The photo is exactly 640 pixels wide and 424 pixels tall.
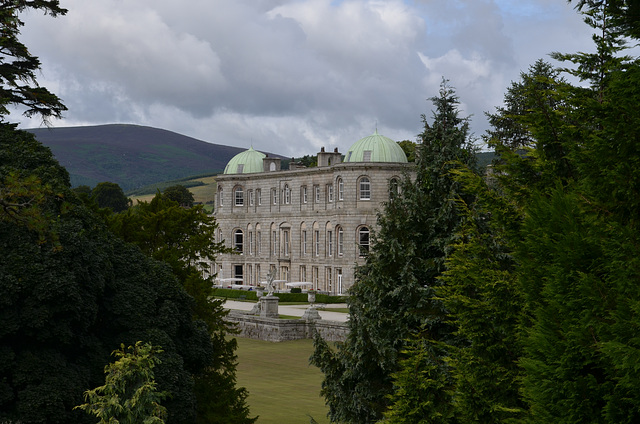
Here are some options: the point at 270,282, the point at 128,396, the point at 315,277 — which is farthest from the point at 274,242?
the point at 128,396

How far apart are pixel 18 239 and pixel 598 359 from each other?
1204 cm

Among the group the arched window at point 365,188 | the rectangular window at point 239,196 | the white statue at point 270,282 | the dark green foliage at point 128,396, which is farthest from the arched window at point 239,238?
the dark green foliage at point 128,396

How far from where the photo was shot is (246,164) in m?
78.4

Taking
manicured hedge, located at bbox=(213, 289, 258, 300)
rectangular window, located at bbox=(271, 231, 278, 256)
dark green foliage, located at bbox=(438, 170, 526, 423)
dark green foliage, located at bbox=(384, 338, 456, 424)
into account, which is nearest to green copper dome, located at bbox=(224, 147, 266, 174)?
rectangular window, located at bbox=(271, 231, 278, 256)

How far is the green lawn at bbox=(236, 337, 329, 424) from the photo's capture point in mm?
25656

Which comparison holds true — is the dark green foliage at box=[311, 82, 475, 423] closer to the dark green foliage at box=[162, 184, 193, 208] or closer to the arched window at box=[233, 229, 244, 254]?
the arched window at box=[233, 229, 244, 254]

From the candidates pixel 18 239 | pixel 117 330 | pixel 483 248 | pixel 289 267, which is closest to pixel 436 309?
pixel 483 248

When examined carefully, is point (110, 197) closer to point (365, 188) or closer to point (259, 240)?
point (259, 240)

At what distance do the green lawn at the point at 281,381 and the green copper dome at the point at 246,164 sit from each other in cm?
3532

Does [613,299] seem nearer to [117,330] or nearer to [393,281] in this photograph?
[393,281]

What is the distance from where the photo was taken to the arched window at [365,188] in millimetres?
63094

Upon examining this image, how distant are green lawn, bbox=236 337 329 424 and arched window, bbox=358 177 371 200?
72.1 feet

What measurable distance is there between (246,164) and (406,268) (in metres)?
62.3

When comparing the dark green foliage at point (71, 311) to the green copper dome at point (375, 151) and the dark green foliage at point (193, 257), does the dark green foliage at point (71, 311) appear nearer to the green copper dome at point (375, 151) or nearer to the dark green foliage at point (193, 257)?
the dark green foliage at point (193, 257)
